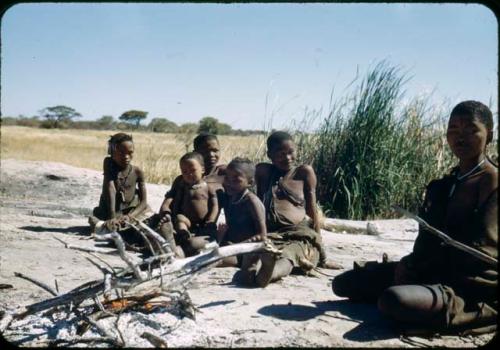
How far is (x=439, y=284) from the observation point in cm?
299

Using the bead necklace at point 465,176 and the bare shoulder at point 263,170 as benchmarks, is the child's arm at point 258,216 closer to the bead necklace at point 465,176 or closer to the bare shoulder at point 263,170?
the bare shoulder at point 263,170

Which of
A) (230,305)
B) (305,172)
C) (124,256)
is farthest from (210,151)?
(124,256)

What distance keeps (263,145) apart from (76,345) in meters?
6.83

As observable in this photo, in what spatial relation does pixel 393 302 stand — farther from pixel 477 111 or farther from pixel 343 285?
pixel 477 111

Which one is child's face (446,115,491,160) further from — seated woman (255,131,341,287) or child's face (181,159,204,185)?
child's face (181,159,204,185)

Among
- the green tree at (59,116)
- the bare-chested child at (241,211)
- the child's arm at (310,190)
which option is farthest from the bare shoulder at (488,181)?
the green tree at (59,116)

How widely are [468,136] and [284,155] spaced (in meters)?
2.02

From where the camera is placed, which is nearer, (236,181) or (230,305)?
(230,305)

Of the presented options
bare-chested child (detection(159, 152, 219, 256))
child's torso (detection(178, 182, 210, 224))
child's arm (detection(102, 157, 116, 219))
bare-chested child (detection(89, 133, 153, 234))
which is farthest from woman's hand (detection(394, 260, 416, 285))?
child's arm (detection(102, 157, 116, 219))

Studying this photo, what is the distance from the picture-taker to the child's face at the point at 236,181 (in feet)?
14.8

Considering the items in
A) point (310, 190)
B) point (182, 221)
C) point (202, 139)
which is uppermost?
point (202, 139)

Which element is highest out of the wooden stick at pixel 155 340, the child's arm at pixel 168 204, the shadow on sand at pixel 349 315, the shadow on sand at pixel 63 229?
the child's arm at pixel 168 204

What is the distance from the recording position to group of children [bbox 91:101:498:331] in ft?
9.59

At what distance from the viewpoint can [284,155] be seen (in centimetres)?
486
